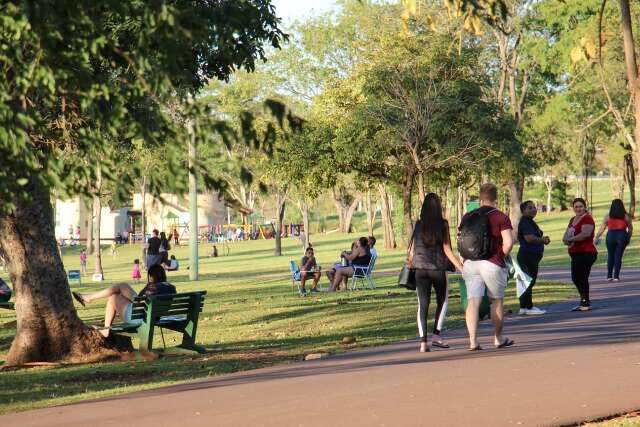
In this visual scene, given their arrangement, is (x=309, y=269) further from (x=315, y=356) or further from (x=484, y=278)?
(x=484, y=278)

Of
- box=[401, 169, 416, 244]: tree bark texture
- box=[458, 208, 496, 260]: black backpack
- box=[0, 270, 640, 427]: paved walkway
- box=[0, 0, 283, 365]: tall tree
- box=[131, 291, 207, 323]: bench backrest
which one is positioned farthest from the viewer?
box=[401, 169, 416, 244]: tree bark texture

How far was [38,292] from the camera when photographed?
14.9 meters

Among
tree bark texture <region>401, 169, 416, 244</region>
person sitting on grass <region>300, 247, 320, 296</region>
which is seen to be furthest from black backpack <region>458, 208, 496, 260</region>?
tree bark texture <region>401, 169, 416, 244</region>

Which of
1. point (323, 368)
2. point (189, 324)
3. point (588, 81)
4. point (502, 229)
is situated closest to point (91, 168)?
point (323, 368)

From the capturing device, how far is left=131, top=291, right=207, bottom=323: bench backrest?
14.7 meters

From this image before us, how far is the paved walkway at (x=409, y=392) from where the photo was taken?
28.5 ft

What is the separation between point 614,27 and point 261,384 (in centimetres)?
3690

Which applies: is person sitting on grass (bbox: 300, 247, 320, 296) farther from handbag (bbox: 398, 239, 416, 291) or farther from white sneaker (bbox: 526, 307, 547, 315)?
handbag (bbox: 398, 239, 416, 291)

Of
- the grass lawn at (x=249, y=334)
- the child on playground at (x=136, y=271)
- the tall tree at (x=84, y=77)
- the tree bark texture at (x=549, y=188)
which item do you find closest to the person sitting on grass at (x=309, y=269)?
the grass lawn at (x=249, y=334)

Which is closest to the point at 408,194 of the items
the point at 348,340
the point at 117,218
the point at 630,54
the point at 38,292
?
the point at 348,340

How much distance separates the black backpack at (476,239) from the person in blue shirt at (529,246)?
4.74 meters

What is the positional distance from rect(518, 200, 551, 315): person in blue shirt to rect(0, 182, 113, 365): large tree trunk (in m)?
6.20

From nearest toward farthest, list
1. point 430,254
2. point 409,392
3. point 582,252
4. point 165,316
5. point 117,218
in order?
1. point 409,392
2. point 430,254
3. point 165,316
4. point 582,252
5. point 117,218

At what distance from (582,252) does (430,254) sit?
554cm
